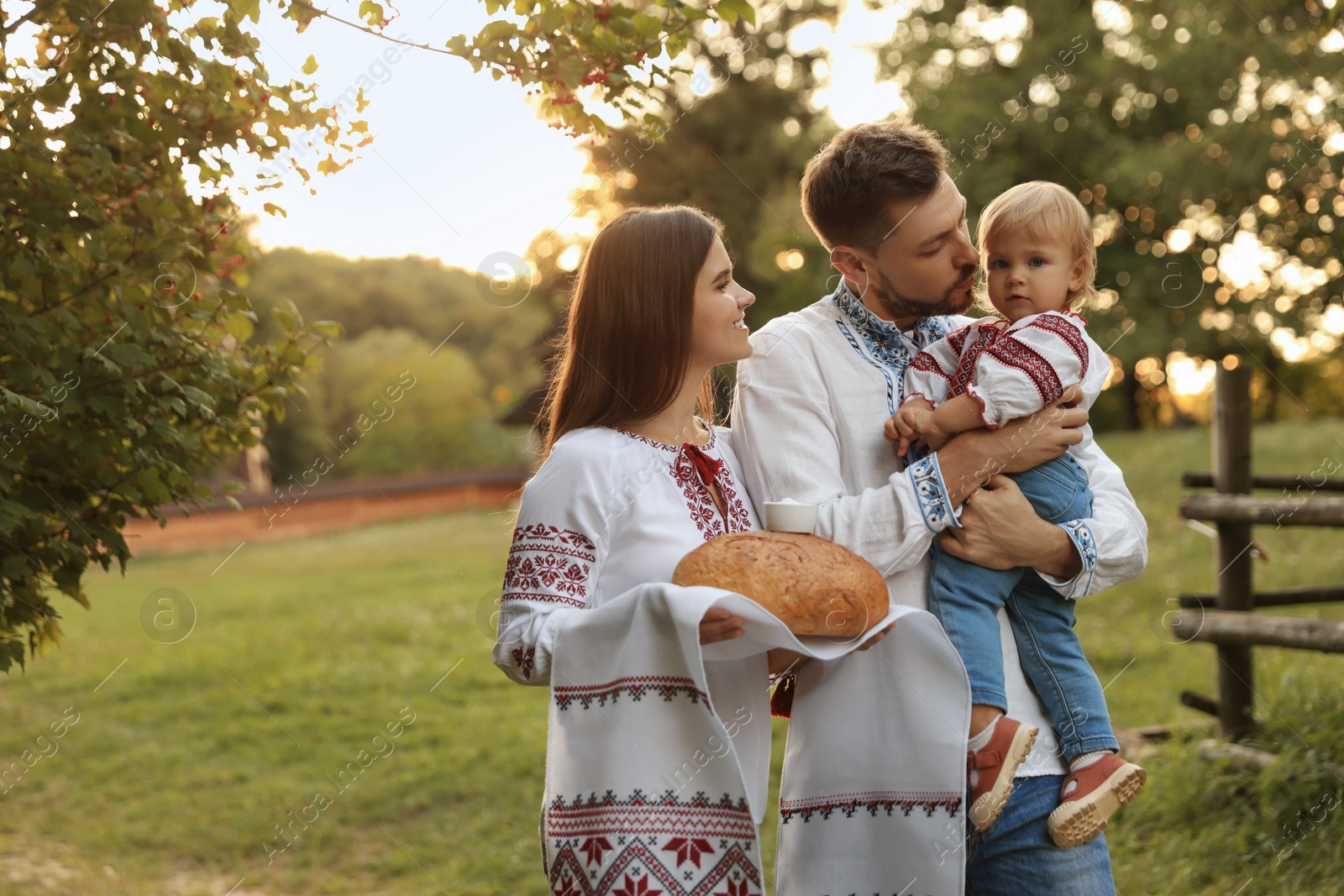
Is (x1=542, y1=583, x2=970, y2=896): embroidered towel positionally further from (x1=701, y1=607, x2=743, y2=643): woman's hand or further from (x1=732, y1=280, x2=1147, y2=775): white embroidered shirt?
(x1=732, y1=280, x2=1147, y2=775): white embroidered shirt

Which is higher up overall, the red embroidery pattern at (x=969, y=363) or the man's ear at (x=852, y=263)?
the man's ear at (x=852, y=263)

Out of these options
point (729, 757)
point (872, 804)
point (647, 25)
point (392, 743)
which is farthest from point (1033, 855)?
point (392, 743)

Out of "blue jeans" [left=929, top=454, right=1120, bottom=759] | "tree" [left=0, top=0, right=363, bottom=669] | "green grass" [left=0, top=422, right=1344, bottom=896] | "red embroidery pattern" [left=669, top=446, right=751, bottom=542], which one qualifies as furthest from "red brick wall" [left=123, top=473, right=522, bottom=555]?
"blue jeans" [left=929, top=454, right=1120, bottom=759]

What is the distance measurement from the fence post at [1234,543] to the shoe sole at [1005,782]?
3.68 metres

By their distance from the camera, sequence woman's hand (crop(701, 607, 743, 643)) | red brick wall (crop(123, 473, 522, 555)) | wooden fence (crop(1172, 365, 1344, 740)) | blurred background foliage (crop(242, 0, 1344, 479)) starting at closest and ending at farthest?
woman's hand (crop(701, 607, 743, 643)) → wooden fence (crop(1172, 365, 1344, 740)) → blurred background foliage (crop(242, 0, 1344, 479)) → red brick wall (crop(123, 473, 522, 555))

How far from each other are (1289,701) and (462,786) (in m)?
4.52

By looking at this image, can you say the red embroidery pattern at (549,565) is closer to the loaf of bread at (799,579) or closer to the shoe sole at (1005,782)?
the loaf of bread at (799,579)

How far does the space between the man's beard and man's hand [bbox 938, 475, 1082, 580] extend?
40 centimetres

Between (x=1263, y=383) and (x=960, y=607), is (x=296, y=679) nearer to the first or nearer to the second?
(x=960, y=607)

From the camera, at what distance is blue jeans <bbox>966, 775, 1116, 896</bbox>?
2.02 m

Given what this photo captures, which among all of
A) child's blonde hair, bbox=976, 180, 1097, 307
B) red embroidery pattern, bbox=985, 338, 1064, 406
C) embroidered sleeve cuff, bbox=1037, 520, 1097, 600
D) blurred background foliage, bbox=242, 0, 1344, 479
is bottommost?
embroidered sleeve cuff, bbox=1037, 520, 1097, 600

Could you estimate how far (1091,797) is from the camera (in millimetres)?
1989

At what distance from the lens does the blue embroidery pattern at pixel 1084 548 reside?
209cm

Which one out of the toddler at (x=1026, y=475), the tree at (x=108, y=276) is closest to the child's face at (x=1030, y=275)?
the toddler at (x=1026, y=475)
